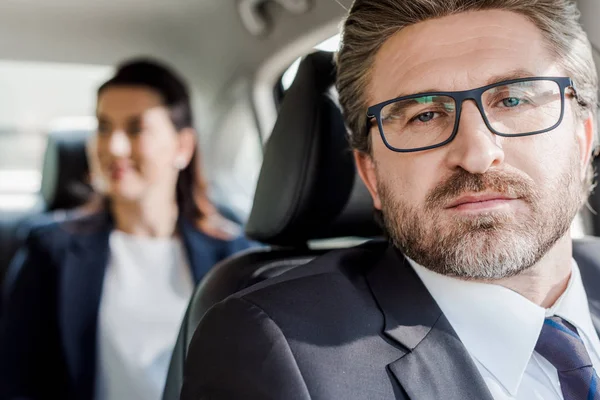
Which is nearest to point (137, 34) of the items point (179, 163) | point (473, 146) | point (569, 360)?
point (179, 163)

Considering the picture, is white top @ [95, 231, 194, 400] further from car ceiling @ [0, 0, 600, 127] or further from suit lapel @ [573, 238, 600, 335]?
suit lapel @ [573, 238, 600, 335]

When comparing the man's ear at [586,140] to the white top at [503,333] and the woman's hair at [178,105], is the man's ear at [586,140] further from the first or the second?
the woman's hair at [178,105]

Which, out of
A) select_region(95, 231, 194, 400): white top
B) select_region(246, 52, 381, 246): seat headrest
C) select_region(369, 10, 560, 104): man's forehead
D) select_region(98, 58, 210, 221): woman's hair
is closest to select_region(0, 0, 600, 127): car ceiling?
select_region(98, 58, 210, 221): woman's hair

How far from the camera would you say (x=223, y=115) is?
324 centimetres

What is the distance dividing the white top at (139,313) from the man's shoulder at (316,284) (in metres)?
0.89

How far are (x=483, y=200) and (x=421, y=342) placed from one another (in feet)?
0.82

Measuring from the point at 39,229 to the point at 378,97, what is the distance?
1404mm

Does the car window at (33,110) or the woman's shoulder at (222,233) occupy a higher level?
the car window at (33,110)

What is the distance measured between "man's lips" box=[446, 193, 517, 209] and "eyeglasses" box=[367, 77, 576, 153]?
10 centimetres

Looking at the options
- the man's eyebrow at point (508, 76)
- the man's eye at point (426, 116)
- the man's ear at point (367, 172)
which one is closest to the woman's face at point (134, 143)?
the man's ear at point (367, 172)

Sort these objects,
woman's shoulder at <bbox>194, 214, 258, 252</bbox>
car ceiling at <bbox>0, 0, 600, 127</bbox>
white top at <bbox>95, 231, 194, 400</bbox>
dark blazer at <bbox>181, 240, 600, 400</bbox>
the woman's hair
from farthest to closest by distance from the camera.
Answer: car ceiling at <bbox>0, 0, 600, 127</bbox> < the woman's hair < woman's shoulder at <bbox>194, 214, 258, 252</bbox> < white top at <bbox>95, 231, 194, 400</bbox> < dark blazer at <bbox>181, 240, 600, 400</bbox>

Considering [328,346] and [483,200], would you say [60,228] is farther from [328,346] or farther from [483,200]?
[483,200]

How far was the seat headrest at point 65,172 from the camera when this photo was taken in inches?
113

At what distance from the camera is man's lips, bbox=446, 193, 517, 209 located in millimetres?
1107
